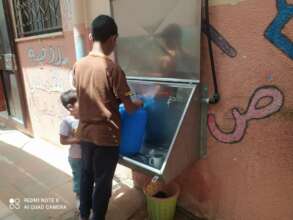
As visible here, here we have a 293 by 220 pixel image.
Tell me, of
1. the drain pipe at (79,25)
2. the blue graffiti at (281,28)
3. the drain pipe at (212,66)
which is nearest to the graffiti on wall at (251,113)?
the drain pipe at (212,66)

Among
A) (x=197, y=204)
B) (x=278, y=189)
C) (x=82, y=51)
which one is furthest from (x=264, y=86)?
(x=82, y=51)

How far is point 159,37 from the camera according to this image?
2.10 m

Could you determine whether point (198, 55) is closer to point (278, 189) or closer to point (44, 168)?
point (278, 189)

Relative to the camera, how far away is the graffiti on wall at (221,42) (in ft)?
5.84

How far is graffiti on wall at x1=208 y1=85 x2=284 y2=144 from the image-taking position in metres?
1.67

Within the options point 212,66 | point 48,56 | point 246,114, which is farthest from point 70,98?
point 48,56

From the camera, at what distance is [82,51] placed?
276cm

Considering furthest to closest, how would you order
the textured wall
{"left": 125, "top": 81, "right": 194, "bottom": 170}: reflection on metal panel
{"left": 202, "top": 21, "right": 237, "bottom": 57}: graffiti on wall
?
the textured wall → {"left": 125, "top": 81, "right": 194, "bottom": 170}: reflection on metal panel → {"left": 202, "top": 21, "right": 237, "bottom": 57}: graffiti on wall

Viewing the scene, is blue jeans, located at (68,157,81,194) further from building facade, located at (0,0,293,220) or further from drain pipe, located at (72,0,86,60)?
drain pipe, located at (72,0,86,60)

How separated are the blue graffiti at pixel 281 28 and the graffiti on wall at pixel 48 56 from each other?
249cm

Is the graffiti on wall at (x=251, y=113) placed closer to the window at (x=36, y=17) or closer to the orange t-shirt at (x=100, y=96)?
the orange t-shirt at (x=100, y=96)

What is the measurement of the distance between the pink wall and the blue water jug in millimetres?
544

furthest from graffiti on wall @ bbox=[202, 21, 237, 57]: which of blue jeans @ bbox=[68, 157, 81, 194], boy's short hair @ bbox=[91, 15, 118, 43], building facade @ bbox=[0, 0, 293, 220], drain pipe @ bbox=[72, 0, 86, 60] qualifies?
blue jeans @ bbox=[68, 157, 81, 194]

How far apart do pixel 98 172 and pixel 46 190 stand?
1395 mm
